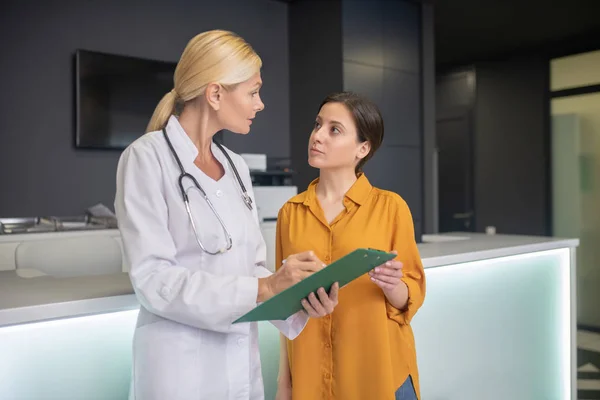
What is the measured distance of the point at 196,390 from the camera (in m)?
1.14

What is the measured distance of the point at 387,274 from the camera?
135cm

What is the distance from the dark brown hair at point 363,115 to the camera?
4.98 ft

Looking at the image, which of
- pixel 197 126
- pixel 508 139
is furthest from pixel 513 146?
pixel 197 126

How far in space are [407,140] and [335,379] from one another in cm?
420

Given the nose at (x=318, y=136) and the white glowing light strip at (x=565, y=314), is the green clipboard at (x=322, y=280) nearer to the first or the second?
the nose at (x=318, y=136)

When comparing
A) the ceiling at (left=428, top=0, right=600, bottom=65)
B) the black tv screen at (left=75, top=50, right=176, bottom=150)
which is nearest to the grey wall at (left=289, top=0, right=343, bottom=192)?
the ceiling at (left=428, top=0, right=600, bottom=65)

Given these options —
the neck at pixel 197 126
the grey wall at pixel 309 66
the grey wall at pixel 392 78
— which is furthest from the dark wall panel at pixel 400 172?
the neck at pixel 197 126

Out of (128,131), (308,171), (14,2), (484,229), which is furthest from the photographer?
(484,229)

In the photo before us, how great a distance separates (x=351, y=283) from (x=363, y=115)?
17.1 inches

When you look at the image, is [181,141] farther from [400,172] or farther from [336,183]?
[400,172]

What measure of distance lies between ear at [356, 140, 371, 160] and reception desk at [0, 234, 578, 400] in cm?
62

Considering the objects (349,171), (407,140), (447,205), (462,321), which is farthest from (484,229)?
Answer: (349,171)

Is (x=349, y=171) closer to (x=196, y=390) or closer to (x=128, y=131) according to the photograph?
(x=196, y=390)

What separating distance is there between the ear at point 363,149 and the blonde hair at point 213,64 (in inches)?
17.1
